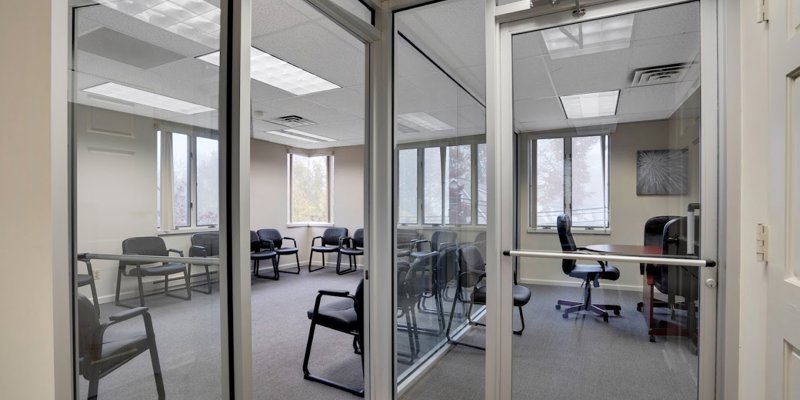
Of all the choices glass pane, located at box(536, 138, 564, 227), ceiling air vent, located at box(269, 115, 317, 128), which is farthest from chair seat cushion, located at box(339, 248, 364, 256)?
glass pane, located at box(536, 138, 564, 227)

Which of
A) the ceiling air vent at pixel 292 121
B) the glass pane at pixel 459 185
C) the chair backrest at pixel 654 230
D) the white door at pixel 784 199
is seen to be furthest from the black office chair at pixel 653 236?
the ceiling air vent at pixel 292 121

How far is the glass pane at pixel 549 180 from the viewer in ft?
6.07

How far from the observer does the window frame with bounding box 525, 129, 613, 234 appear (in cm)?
175

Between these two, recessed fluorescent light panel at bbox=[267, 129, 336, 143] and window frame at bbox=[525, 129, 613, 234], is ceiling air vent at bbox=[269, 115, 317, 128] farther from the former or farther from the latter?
window frame at bbox=[525, 129, 613, 234]

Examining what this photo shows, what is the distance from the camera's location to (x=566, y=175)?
1.84m

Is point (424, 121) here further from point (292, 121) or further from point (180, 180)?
point (292, 121)

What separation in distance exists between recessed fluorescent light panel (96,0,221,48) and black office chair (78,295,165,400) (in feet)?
2.71

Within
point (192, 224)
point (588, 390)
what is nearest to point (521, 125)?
point (588, 390)

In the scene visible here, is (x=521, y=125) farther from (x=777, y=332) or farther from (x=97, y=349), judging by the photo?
(x=97, y=349)

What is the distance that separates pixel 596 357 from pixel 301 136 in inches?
224

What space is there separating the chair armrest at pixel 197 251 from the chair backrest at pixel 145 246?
84 millimetres

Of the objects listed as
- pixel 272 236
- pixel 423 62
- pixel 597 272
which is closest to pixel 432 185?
pixel 423 62

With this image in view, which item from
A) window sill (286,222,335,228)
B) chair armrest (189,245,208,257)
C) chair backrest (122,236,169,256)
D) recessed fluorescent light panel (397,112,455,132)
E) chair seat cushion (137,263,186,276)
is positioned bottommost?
window sill (286,222,335,228)

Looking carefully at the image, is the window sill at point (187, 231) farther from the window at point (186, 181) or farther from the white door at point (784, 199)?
the white door at point (784, 199)
